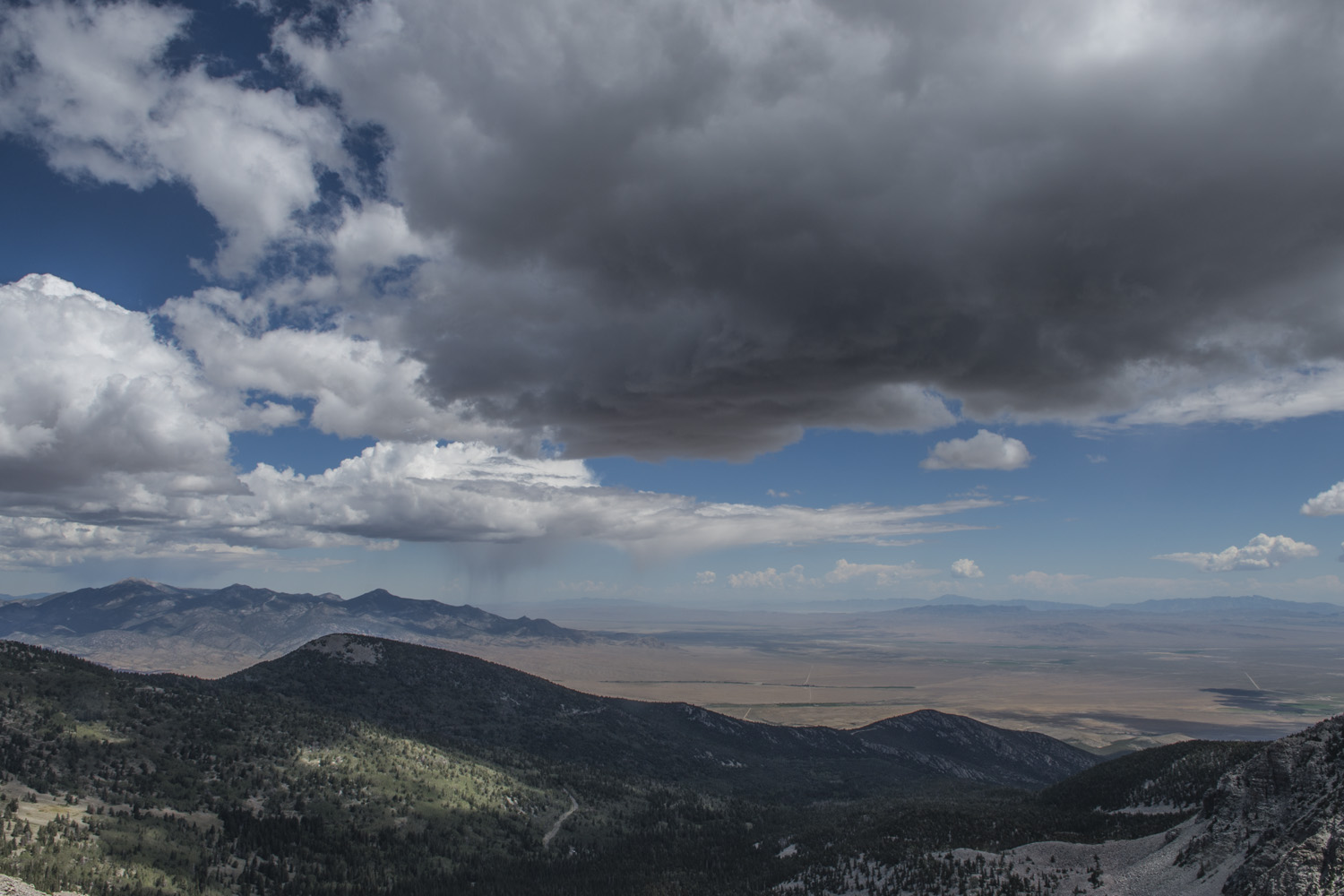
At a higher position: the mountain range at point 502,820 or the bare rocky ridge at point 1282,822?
the bare rocky ridge at point 1282,822

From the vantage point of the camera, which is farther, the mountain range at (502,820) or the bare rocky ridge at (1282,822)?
the mountain range at (502,820)

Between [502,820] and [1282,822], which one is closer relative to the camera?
[1282,822]

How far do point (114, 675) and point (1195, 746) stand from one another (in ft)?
719

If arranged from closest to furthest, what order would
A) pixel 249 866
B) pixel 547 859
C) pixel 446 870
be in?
1. pixel 249 866
2. pixel 446 870
3. pixel 547 859

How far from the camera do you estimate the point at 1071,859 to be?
246 feet

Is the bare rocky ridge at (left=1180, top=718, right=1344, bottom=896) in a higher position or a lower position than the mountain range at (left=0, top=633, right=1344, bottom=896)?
higher

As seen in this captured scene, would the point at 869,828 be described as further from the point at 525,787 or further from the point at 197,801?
the point at 197,801

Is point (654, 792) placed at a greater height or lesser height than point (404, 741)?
lesser

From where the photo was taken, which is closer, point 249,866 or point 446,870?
point 249,866

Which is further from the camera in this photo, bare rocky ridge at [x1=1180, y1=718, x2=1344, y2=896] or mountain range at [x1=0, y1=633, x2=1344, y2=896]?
mountain range at [x1=0, y1=633, x2=1344, y2=896]

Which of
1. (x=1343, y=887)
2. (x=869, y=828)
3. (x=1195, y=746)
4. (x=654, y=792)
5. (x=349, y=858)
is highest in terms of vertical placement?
(x=1343, y=887)

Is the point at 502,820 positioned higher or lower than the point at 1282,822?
lower

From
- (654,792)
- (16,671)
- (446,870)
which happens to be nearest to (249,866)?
(446,870)

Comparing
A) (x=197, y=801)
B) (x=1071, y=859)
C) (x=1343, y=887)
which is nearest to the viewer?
(x=1343, y=887)
